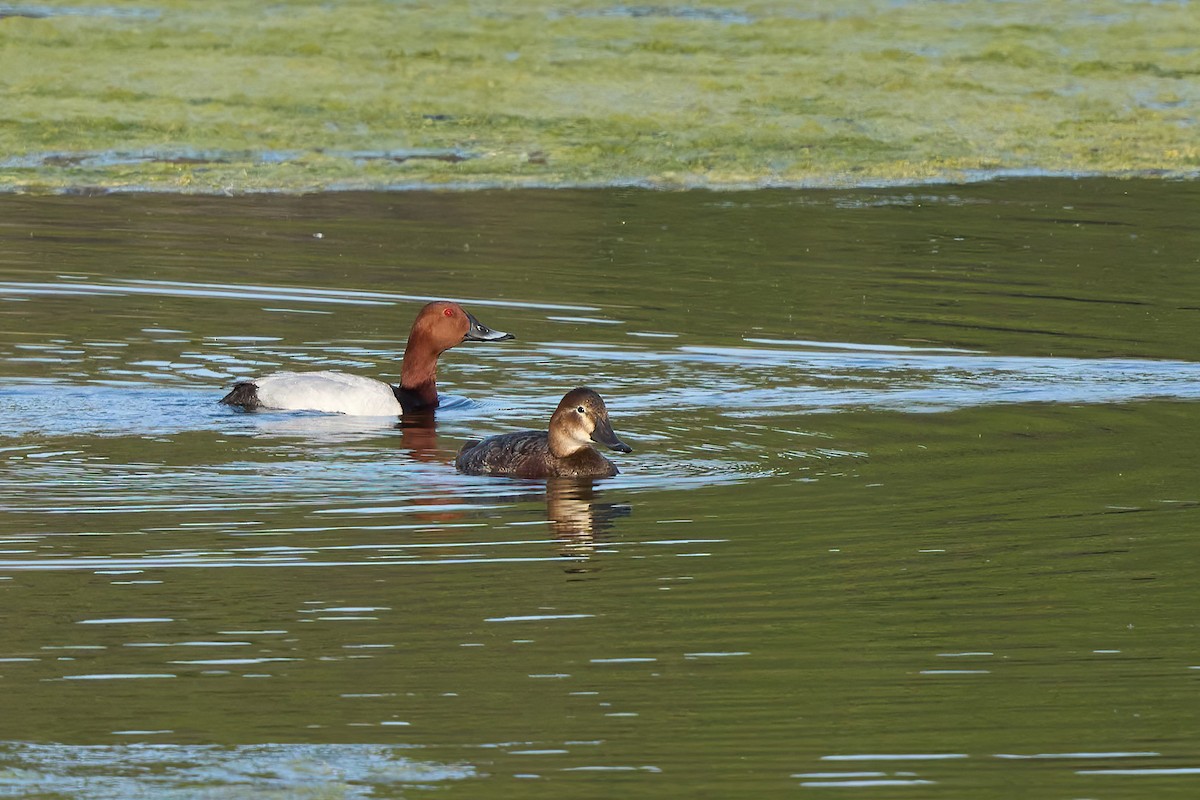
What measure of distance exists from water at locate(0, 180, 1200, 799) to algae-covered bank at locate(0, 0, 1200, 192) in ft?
9.59

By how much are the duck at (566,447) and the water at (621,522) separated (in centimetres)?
19

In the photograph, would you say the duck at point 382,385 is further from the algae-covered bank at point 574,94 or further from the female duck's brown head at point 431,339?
the algae-covered bank at point 574,94

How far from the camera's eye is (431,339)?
12.7m

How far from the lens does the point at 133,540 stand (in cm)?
861

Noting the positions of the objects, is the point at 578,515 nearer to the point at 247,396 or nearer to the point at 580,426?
the point at 580,426

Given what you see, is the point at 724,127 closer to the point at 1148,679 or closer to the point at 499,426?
the point at 499,426

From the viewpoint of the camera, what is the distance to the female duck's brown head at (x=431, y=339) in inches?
496

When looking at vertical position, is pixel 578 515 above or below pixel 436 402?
below

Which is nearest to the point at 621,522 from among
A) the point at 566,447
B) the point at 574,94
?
the point at 566,447

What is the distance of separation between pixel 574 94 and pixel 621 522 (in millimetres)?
14616

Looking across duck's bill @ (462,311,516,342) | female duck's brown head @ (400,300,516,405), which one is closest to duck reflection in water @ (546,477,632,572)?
female duck's brown head @ (400,300,516,405)

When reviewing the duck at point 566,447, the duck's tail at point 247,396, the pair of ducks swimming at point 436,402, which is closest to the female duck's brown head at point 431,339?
the pair of ducks swimming at point 436,402

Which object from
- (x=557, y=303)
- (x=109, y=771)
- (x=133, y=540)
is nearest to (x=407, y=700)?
(x=109, y=771)

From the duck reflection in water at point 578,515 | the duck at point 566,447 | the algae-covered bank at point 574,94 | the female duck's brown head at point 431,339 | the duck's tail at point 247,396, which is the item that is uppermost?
the algae-covered bank at point 574,94
